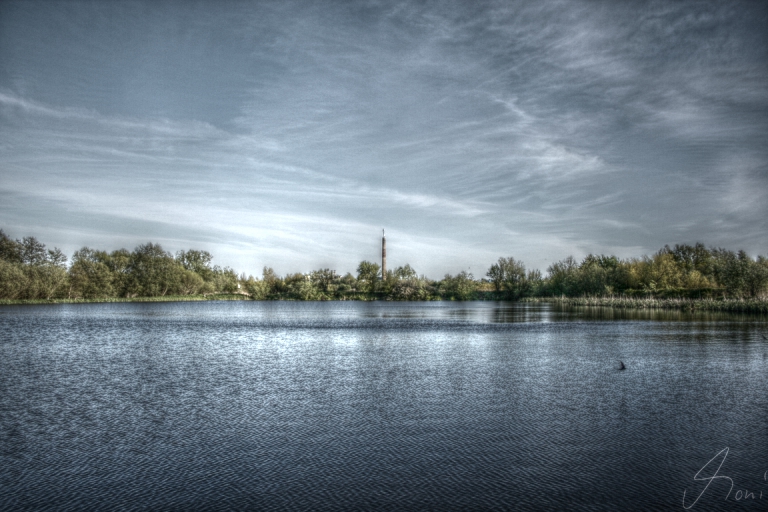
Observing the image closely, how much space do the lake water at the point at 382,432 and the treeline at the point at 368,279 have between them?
5211 centimetres

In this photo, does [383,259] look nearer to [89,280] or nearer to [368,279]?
[368,279]

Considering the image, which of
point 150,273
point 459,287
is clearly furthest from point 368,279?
point 150,273

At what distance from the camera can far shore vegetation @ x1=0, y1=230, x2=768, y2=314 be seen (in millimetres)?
62125

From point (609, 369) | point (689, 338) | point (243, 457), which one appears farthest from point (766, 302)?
point (243, 457)

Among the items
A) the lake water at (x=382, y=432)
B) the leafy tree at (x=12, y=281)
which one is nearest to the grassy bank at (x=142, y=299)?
the leafy tree at (x=12, y=281)

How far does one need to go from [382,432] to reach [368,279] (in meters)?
122

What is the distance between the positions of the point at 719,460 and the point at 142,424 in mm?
9674

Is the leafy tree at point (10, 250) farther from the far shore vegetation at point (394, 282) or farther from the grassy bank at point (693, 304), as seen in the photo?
the grassy bank at point (693, 304)

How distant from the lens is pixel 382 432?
9.05 meters

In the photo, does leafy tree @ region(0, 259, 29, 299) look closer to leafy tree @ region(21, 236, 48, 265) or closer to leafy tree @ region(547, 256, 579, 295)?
leafy tree @ region(21, 236, 48, 265)

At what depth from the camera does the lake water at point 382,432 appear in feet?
21.2

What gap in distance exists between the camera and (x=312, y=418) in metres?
10.0

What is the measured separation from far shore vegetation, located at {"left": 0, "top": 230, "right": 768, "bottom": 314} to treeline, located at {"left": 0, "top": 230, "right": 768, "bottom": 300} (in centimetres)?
17

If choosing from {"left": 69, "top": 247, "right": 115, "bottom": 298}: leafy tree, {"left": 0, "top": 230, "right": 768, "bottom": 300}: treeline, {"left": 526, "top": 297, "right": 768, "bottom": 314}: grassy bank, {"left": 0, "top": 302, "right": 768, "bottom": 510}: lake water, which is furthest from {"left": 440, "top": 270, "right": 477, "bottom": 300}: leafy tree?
{"left": 0, "top": 302, "right": 768, "bottom": 510}: lake water
